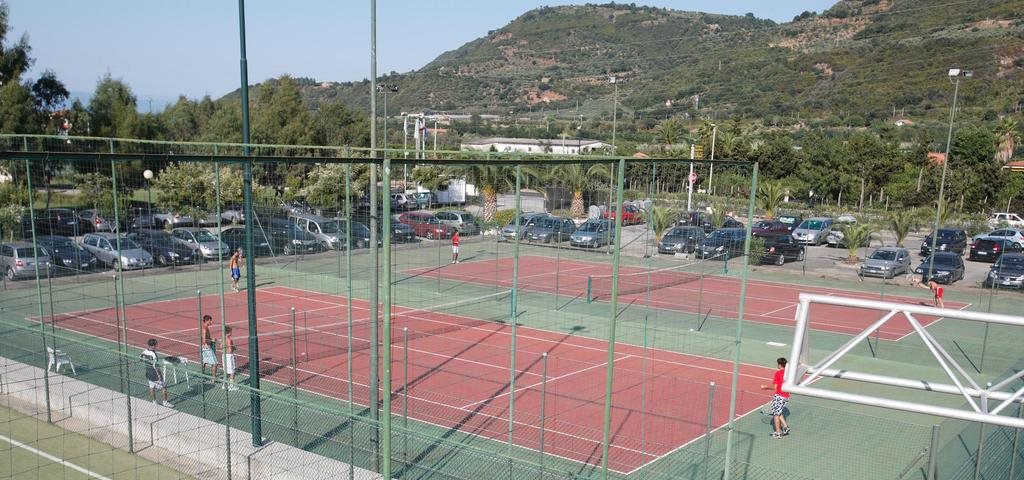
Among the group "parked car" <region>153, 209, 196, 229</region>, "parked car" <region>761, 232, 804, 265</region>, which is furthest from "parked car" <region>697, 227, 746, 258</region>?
"parked car" <region>761, 232, 804, 265</region>

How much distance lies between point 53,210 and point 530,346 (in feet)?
39.7

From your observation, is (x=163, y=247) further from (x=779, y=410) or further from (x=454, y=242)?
(x=779, y=410)

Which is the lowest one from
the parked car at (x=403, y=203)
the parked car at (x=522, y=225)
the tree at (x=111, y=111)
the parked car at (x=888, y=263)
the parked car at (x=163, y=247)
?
the parked car at (x=888, y=263)

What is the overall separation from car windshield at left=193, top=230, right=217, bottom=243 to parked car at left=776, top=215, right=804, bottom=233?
3254 cm

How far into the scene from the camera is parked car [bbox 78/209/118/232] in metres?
17.0

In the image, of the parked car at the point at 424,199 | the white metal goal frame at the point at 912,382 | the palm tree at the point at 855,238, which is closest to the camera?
the white metal goal frame at the point at 912,382

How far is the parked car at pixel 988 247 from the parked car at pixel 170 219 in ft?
115

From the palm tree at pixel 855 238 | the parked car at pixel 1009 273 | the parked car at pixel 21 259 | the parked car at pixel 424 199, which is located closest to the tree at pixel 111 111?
the parked car at pixel 21 259

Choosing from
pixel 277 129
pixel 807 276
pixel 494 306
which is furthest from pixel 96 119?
pixel 807 276

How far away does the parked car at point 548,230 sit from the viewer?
65.4ft

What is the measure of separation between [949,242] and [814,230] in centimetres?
Result: 721

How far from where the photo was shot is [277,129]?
56719 millimetres

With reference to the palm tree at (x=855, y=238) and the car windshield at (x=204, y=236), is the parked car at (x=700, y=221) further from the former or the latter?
the palm tree at (x=855, y=238)

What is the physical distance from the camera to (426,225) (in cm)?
1989
